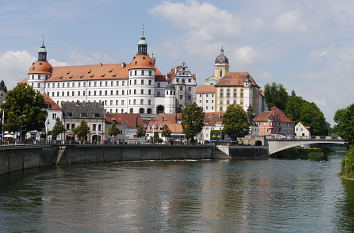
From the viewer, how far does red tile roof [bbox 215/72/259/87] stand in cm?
19350

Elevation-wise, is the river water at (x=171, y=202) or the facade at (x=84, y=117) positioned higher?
the facade at (x=84, y=117)

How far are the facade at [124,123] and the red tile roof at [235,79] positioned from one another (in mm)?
55378

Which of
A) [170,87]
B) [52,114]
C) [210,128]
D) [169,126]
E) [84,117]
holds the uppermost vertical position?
[170,87]

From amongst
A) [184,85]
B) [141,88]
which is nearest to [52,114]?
[141,88]

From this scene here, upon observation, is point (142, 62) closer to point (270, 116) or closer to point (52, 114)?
point (270, 116)

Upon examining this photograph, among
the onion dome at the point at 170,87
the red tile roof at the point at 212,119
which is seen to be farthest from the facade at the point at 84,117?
the onion dome at the point at 170,87

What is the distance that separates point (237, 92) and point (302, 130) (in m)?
30.3

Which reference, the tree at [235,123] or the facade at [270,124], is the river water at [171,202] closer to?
the tree at [235,123]

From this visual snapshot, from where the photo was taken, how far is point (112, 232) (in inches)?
1396

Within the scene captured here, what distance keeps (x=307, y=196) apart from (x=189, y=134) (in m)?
69.0

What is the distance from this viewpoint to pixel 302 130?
564 ft

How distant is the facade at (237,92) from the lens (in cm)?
19200

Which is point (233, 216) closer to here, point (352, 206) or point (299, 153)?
point (352, 206)

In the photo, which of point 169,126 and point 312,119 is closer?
point 169,126
